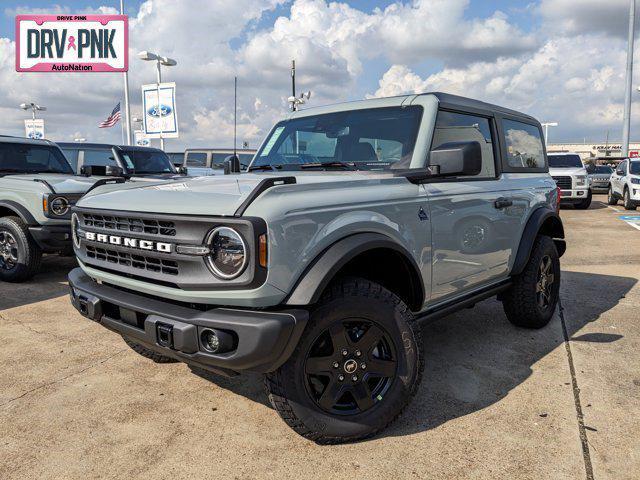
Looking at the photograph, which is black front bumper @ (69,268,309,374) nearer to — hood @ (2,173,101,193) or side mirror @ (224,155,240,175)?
side mirror @ (224,155,240,175)

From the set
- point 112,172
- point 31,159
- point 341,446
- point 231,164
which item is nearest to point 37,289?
point 31,159

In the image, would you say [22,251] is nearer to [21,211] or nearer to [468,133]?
[21,211]

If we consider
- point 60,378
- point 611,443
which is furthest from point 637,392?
point 60,378

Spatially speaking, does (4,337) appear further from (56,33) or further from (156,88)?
(56,33)

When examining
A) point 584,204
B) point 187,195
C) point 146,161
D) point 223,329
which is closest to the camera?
point 223,329

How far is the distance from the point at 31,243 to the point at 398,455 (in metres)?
5.15

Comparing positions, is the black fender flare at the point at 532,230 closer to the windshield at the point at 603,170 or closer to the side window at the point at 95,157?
the side window at the point at 95,157

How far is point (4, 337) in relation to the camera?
424cm

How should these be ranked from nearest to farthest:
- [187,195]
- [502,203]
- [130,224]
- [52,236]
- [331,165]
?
1. [187,195]
2. [130,224]
3. [331,165]
4. [502,203]
5. [52,236]

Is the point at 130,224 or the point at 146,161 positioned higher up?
the point at 146,161

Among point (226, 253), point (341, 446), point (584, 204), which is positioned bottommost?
point (341, 446)

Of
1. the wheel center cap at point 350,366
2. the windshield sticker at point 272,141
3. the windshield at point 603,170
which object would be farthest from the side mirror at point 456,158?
the windshield at point 603,170

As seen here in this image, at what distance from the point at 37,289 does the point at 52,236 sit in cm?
64

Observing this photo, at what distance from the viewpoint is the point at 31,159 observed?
7184 millimetres
